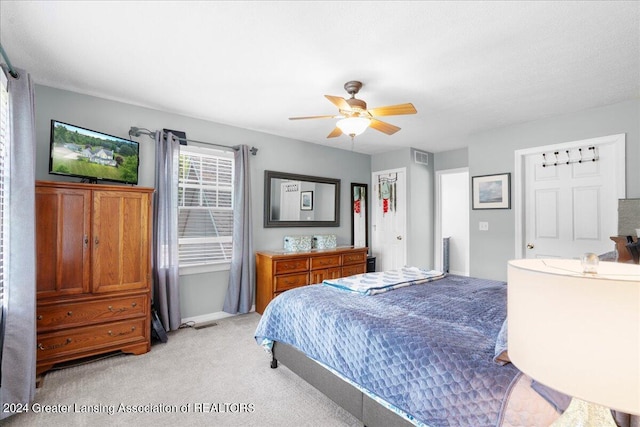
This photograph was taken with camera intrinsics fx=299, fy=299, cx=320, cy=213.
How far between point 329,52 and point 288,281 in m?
2.77

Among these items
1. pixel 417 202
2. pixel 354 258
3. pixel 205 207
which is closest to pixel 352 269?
pixel 354 258

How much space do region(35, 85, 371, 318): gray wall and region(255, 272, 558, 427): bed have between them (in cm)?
162

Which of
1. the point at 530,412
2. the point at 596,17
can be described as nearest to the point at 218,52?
the point at 596,17

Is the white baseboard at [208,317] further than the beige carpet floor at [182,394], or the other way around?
the white baseboard at [208,317]

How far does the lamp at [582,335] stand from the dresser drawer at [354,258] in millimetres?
3866

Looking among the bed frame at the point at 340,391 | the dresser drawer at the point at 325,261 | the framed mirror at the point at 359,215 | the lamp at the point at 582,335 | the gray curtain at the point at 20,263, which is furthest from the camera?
the framed mirror at the point at 359,215

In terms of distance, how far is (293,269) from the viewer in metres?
4.00

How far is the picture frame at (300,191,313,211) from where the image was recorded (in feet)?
15.7

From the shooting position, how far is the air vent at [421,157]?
524 cm

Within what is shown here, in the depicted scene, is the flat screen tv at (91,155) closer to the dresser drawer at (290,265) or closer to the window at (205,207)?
the window at (205,207)

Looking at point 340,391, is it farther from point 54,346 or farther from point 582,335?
point 54,346

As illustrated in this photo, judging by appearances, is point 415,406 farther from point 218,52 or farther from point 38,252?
point 38,252

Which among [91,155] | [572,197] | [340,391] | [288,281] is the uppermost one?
[91,155]

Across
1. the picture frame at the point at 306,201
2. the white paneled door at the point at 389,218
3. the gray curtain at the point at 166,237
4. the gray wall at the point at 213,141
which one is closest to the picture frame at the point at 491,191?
the white paneled door at the point at 389,218
